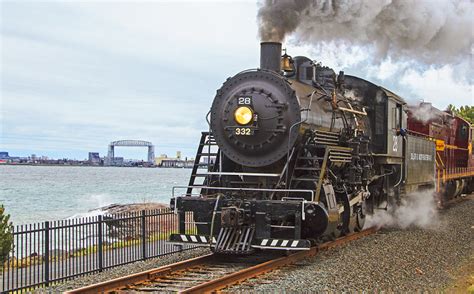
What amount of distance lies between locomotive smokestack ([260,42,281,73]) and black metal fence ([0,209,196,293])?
3626mm

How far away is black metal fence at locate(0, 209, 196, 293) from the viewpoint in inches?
411

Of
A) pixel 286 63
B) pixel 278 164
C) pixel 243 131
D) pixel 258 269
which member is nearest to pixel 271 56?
pixel 286 63

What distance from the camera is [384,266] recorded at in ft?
35.6

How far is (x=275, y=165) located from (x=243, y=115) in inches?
49.4

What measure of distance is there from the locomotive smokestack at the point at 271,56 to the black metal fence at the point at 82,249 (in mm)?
3626

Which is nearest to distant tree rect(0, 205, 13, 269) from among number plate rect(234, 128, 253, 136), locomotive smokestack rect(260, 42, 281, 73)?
number plate rect(234, 128, 253, 136)

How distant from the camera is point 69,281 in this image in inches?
410

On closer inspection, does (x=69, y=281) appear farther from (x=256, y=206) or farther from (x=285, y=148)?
(x=285, y=148)

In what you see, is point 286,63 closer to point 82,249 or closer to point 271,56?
point 271,56

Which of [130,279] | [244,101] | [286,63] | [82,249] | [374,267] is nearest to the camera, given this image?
[130,279]

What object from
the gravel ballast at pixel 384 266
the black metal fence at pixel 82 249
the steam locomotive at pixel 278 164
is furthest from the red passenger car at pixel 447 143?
the black metal fence at pixel 82 249

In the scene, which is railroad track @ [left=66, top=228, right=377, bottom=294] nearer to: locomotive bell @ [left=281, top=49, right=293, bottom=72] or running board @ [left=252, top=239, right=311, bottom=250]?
running board @ [left=252, top=239, right=311, bottom=250]

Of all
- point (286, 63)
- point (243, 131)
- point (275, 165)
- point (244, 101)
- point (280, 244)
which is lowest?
point (280, 244)

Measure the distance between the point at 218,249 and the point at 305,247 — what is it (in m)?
1.61
